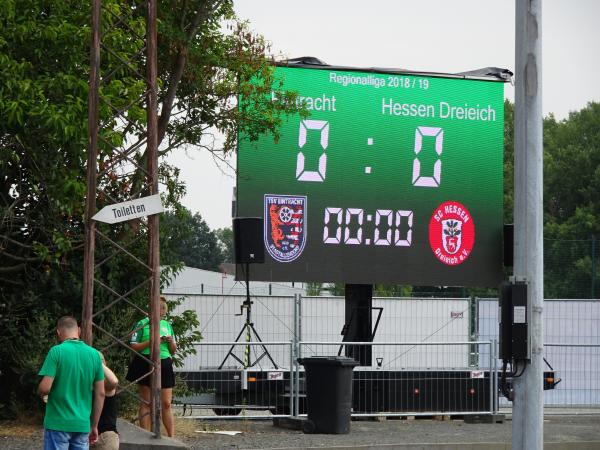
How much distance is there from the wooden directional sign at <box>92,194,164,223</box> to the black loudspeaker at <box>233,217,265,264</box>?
5.90 m

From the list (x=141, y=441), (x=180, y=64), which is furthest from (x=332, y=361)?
(x=180, y=64)

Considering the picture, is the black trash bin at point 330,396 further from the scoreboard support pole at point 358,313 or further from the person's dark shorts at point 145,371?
the scoreboard support pole at point 358,313

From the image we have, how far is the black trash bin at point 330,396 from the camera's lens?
17078 mm

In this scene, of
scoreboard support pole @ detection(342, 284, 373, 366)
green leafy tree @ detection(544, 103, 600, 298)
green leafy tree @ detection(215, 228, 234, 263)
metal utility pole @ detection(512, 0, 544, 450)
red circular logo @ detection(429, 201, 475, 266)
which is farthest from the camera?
green leafy tree @ detection(215, 228, 234, 263)

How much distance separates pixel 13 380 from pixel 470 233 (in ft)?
29.2

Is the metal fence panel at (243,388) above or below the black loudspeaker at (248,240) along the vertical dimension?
below

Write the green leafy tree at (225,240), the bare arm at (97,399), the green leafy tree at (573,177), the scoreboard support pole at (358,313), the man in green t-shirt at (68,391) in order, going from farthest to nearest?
the green leafy tree at (225,240)
the green leafy tree at (573,177)
the scoreboard support pole at (358,313)
the bare arm at (97,399)
the man in green t-shirt at (68,391)

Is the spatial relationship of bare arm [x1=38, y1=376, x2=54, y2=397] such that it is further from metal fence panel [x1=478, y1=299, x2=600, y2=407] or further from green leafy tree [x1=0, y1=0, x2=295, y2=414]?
metal fence panel [x1=478, y1=299, x2=600, y2=407]

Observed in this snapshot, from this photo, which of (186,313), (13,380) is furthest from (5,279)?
(186,313)

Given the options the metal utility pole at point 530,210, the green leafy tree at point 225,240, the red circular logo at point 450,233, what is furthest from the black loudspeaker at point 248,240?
the green leafy tree at point 225,240

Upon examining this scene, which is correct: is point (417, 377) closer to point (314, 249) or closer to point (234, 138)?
point (314, 249)

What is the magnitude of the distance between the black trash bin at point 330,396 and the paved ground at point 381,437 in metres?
0.22

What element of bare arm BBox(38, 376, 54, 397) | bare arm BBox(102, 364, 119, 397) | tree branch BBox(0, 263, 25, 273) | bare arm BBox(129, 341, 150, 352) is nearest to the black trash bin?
bare arm BBox(129, 341, 150, 352)

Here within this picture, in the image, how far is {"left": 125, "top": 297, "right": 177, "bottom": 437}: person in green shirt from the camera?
14180 mm
